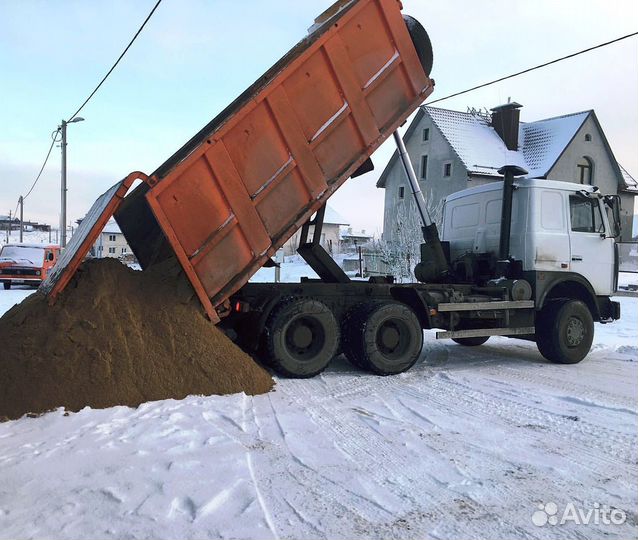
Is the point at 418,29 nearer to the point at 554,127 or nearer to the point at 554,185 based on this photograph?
the point at 554,185

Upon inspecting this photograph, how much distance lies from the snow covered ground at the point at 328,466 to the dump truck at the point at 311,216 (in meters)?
1.05

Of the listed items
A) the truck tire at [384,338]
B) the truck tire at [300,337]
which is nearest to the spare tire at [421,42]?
the truck tire at [384,338]

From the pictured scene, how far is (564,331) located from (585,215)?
6.48 ft

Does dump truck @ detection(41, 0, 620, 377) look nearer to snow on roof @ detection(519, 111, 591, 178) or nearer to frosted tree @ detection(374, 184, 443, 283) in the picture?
frosted tree @ detection(374, 184, 443, 283)

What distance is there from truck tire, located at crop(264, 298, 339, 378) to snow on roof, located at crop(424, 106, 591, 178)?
2500 centimetres

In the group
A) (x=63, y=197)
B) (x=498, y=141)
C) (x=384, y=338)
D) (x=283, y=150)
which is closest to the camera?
(x=283, y=150)

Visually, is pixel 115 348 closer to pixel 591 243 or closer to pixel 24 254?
pixel 591 243

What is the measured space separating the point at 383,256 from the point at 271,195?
22.1 metres

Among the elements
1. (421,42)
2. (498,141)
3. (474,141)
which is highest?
(498,141)

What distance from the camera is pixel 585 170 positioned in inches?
1329

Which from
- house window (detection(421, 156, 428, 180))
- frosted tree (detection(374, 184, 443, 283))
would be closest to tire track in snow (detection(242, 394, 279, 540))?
frosted tree (detection(374, 184, 443, 283))

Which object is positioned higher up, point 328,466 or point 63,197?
point 63,197

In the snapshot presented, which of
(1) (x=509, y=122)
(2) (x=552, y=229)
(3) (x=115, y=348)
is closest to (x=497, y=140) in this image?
(1) (x=509, y=122)

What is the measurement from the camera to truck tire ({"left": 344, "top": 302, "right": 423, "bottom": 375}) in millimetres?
7137
